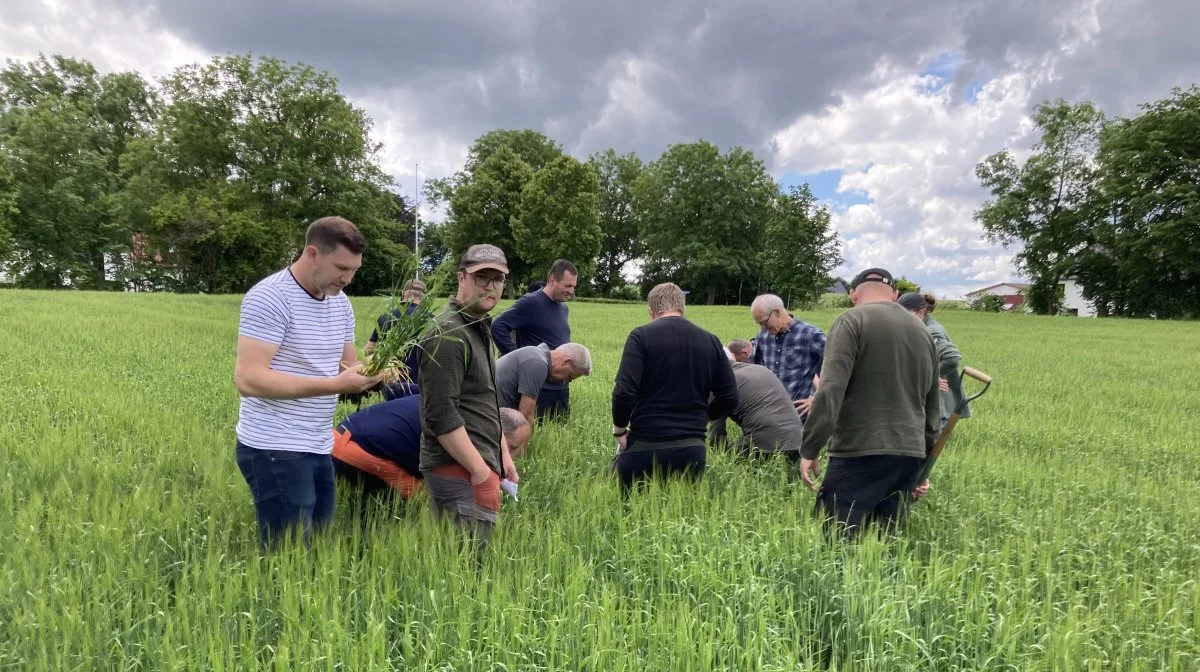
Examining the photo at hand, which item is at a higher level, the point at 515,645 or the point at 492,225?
the point at 492,225

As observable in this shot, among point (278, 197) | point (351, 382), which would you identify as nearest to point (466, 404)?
point (351, 382)

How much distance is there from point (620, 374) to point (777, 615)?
171 cm

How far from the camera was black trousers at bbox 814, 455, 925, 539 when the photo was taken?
3.30 metres

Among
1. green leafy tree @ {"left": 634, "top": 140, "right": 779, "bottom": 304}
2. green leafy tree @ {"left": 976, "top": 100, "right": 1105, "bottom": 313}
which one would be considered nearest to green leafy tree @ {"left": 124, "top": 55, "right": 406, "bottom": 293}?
green leafy tree @ {"left": 634, "top": 140, "right": 779, "bottom": 304}

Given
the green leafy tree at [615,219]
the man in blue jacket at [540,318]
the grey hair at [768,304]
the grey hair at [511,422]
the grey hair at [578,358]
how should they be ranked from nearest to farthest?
the grey hair at [511,422] < the grey hair at [578,358] < the grey hair at [768,304] < the man in blue jacket at [540,318] < the green leafy tree at [615,219]

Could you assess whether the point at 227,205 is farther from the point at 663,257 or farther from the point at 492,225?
the point at 663,257

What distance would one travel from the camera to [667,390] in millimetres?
3766

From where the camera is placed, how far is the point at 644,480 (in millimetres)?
3889

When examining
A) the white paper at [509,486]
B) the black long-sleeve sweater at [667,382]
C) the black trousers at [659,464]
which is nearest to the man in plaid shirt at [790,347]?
the black long-sleeve sweater at [667,382]

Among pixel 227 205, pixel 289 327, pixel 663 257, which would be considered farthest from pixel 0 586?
pixel 663 257

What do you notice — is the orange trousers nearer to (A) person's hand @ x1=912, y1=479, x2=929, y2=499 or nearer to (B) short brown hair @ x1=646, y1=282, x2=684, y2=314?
(B) short brown hair @ x1=646, y1=282, x2=684, y2=314

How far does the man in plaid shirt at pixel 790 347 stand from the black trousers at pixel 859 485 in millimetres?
2453

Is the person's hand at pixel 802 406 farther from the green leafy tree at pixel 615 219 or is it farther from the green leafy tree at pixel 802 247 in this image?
the green leafy tree at pixel 615 219

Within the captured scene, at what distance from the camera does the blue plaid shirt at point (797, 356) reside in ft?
19.6
